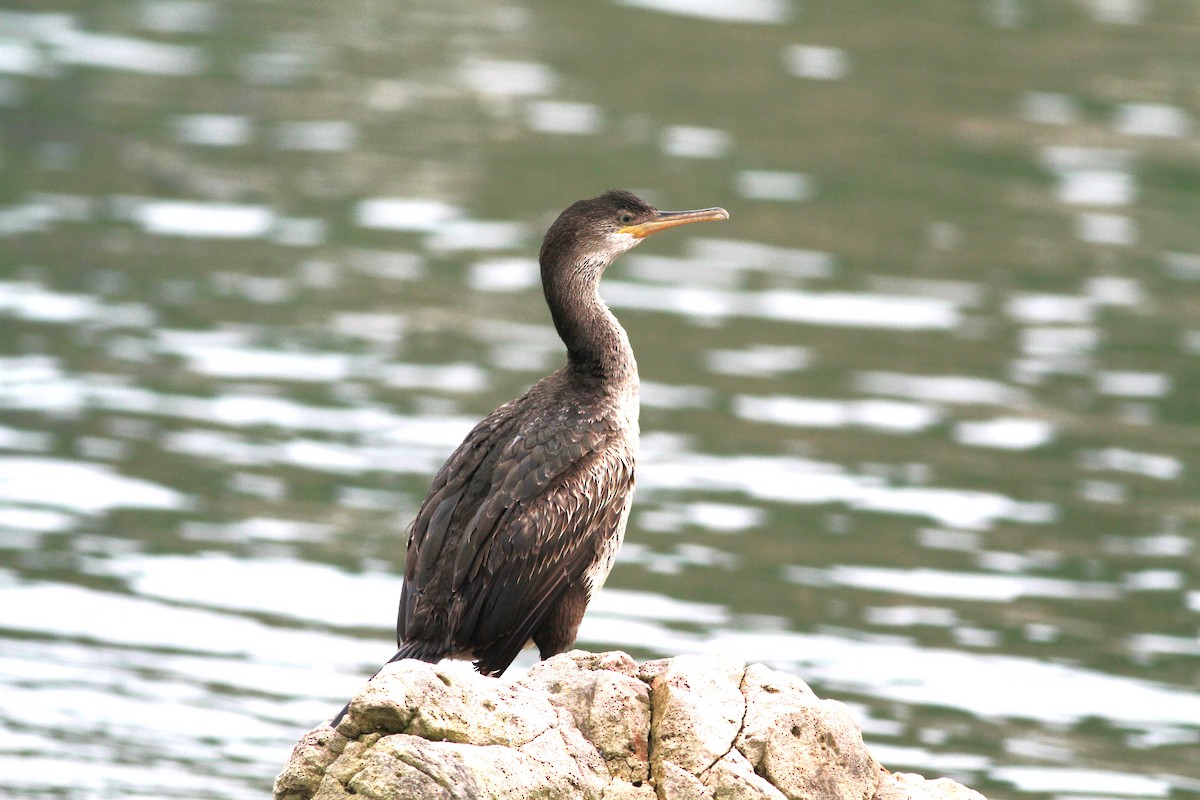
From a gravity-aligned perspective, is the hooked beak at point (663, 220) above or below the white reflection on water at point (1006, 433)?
above

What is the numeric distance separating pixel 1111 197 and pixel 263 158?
807 cm

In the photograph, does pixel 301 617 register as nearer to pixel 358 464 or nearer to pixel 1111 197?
pixel 358 464

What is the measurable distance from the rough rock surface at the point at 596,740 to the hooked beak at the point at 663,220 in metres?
2.24

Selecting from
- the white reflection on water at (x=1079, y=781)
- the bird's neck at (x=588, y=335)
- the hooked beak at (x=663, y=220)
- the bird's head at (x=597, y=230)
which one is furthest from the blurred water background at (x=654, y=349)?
the hooked beak at (x=663, y=220)

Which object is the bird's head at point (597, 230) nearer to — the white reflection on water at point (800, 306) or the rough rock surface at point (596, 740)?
the rough rock surface at point (596, 740)

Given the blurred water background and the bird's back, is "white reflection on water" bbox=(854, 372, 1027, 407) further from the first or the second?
the bird's back

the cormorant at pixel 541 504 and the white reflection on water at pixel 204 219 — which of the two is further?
the white reflection on water at pixel 204 219

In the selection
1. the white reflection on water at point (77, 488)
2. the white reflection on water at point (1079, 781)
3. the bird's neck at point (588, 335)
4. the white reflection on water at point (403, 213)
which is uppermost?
the bird's neck at point (588, 335)

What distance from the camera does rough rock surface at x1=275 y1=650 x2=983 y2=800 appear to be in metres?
5.68

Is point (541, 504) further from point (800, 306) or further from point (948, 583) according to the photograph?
point (800, 306)

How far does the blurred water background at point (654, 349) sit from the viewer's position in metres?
11.2

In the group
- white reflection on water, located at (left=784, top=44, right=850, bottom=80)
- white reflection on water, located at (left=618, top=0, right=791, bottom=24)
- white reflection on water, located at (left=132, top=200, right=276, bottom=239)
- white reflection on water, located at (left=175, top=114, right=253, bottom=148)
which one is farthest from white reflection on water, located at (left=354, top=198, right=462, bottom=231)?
white reflection on water, located at (left=618, top=0, right=791, bottom=24)

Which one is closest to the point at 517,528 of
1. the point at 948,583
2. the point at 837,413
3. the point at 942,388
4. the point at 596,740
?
the point at 596,740

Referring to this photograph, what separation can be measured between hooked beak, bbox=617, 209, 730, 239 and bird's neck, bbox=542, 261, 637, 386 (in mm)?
323
